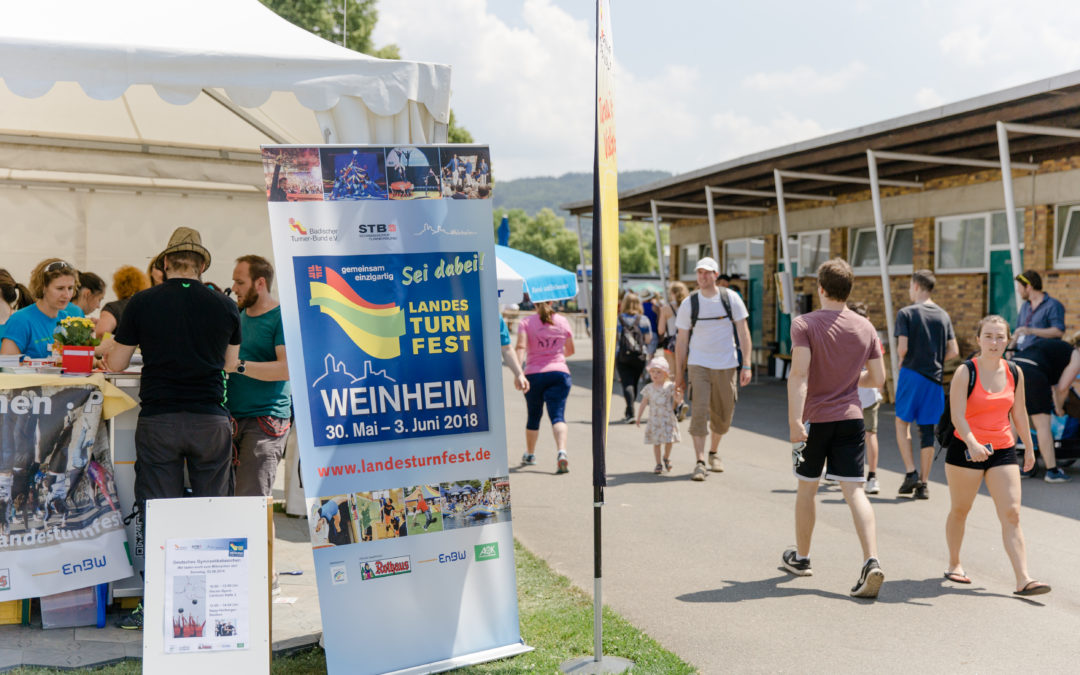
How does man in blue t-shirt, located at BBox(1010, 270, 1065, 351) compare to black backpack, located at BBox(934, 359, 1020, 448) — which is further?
man in blue t-shirt, located at BBox(1010, 270, 1065, 351)

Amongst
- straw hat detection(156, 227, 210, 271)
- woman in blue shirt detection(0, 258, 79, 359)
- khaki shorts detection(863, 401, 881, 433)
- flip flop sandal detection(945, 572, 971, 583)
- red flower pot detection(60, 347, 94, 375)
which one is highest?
straw hat detection(156, 227, 210, 271)

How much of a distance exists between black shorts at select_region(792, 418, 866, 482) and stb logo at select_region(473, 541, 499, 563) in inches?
84.5

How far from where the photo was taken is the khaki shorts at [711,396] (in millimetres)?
8789

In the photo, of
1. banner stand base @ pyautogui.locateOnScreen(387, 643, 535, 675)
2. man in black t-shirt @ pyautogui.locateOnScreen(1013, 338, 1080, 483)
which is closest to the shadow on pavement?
banner stand base @ pyautogui.locateOnScreen(387, 643, 535, 675)

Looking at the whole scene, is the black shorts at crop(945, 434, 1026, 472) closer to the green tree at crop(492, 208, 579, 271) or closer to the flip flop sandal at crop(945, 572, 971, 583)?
the flip flop sandal at crop(945, 572, 971, 583)

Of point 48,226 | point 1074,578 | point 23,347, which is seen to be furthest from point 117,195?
point 1074,578

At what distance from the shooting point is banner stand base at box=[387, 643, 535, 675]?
4.09 metres

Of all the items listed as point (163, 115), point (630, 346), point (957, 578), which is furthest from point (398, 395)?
point (630, 346)

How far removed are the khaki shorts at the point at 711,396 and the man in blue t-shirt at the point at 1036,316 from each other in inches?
129

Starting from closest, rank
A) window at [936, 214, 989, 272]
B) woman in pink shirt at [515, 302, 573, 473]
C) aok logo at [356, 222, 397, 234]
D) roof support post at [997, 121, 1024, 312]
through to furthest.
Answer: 1. aok logo at [356, 222, 397, 234]
2. woman in pink shirt at [515, 302, 573, 473]
3. roof support post at [997, 121, 1024, 312]
4. window at [936, 214, 989, 272]

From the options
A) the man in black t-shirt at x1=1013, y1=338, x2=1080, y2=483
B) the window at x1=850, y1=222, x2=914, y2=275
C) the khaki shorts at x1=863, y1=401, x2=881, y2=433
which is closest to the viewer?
the khaki shorts at x1=863, y1=401, x2=881, y2=433

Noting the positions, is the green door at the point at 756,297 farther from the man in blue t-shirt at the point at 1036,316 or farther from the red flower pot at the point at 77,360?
the red flower pot at the point at 77,360

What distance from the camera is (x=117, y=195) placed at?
1066cm

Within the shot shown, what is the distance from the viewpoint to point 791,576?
19.1 ft
